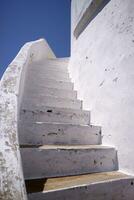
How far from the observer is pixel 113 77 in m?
1.63

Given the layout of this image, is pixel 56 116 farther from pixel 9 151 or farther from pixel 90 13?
pixel 90 13

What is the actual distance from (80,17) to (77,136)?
1850 millimetres

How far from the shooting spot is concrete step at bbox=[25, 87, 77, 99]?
6.82 ft

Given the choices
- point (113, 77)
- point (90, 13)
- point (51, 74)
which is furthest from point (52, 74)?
point (113, 77)

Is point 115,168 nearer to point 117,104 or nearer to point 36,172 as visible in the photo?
point 117,104

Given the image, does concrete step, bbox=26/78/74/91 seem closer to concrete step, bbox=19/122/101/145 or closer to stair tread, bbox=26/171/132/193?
concrete step, bbox=19/122/101/145

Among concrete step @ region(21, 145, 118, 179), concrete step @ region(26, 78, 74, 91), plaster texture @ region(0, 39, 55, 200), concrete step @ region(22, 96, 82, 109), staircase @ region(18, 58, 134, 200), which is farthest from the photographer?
concrete step @ region(26, 78, 74, 91)

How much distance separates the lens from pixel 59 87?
255 cm

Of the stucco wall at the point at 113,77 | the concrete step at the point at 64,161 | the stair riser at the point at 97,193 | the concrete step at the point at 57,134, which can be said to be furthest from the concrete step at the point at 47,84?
the stair riser at the point at 97,193

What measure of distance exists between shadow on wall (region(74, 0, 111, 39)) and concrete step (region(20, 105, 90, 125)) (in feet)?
4.21

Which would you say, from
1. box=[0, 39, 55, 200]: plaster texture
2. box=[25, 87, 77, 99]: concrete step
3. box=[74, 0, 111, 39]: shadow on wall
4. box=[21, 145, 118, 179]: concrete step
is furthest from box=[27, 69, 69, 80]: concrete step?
box=[0, 39, 55, 200]: plaster texture

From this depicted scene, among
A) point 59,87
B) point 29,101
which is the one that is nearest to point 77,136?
point 29,101

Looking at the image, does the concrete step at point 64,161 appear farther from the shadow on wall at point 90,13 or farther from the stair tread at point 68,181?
the shadow on wall at point 90,13

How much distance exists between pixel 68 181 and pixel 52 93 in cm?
134
